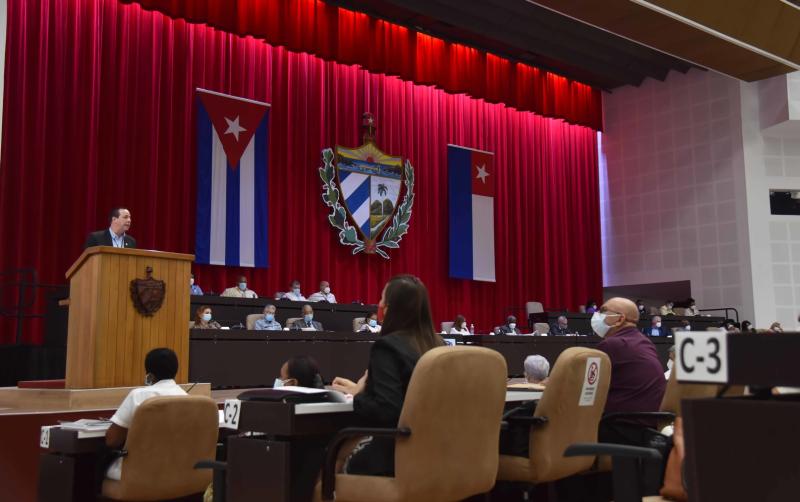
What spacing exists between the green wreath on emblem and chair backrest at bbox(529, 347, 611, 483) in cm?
1044

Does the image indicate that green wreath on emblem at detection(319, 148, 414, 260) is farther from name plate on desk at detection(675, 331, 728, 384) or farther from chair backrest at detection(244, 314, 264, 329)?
name plate on desk at detection(675, 331, 728, 384)

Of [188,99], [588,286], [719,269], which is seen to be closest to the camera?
[188,99]

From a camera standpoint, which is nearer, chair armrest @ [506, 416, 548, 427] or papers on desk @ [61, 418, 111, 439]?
chair armrest @ [506, 416, 548, 427]

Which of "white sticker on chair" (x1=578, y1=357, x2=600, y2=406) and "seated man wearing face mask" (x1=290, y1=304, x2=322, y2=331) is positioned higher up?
"seated man wearing face mask" (x1=290, y1=304, x2=322, y2=331)

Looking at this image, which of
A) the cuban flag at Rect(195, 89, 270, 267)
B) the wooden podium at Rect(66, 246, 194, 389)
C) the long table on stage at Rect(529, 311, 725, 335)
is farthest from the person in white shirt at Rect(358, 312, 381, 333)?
the wooden podium at Rect(66, 246, 194, 389)

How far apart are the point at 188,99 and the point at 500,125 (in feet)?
22.3

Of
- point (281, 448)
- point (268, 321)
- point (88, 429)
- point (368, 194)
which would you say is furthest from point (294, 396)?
point (368, 194)

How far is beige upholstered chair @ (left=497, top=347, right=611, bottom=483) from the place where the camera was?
120 inches

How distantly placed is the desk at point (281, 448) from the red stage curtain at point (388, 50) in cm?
938

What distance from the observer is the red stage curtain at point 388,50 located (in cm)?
1166

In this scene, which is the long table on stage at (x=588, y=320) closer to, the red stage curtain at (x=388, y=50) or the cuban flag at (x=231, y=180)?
the red stage curtain at (x=388, y=50)

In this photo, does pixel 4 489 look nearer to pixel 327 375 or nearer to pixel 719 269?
pixel 327 375

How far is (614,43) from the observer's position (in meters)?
14.9

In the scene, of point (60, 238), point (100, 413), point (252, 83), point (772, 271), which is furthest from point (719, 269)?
point (100, 413)
